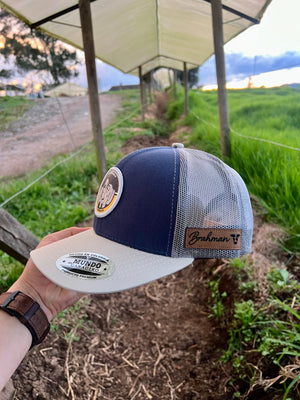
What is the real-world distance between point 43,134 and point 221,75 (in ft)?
6.04

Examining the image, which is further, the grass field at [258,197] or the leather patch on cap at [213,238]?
the grass field at [258,197]

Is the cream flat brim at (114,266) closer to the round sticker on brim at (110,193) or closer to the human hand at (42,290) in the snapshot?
the round sticker on brim at (110,193)

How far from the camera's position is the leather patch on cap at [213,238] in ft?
3.02

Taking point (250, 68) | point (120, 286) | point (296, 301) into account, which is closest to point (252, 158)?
point (250, 68)

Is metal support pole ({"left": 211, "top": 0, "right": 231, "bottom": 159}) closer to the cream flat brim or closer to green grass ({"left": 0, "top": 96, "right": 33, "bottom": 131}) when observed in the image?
green grass ({"left": 0, "top": 96, "right": 33, "bottom": 131})

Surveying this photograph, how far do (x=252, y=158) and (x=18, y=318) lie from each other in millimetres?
2251

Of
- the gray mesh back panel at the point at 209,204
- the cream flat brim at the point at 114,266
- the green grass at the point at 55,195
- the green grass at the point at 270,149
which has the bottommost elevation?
the green grass at the point at 55,195

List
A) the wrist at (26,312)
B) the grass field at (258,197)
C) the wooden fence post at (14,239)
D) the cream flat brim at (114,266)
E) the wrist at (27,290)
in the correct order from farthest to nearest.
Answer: the wooden fence post at (14,239) → the grass field at (258,197) → the wrist at (27,290) → the wrist at (26,312) → the cream flat brim at (114,266)

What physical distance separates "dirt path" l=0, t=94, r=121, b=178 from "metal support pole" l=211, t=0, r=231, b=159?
1.64 metres

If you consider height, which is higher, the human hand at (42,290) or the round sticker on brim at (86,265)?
the round sticker on brim at (86,265)

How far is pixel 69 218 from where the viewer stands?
9.68 feet

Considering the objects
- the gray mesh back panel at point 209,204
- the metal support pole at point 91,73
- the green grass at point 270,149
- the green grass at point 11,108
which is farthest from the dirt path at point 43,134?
the green grass at point 270,149

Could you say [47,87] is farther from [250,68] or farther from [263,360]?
[263,360]

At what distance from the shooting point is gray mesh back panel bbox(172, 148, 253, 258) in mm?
916
